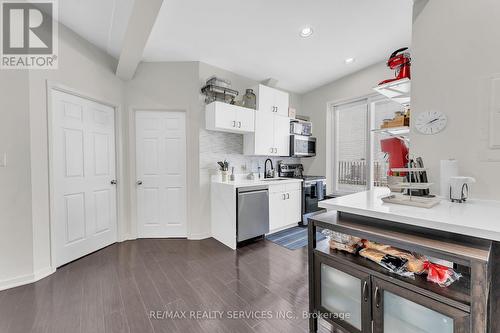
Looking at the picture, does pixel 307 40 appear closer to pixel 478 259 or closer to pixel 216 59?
pixel 216 59

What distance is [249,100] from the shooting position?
3580 mm

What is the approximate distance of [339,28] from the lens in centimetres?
275

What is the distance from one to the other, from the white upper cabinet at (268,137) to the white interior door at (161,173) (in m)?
1.12

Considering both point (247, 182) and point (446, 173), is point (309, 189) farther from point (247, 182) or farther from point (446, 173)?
point (446, 173)

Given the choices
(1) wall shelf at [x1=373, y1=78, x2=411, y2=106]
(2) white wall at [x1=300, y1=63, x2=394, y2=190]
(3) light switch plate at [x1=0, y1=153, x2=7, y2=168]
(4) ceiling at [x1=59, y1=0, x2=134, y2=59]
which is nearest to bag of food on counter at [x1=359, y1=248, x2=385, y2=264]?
(1) wall shelf at [x1=373, y1=78, x2=411, y2=106]

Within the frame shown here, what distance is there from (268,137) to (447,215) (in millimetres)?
2819

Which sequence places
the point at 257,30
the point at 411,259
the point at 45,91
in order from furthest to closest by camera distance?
1. the point at 257,30
2. the point at 45,91
3. the point at 411,259

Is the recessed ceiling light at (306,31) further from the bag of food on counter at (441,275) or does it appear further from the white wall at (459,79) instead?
the bag of food on counter at (441,275)

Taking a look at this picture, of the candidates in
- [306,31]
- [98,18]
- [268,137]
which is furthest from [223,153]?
[98,18]

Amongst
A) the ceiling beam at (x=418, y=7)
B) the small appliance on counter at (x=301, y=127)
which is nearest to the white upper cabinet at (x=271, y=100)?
the small appliance on counter at (x=301, y=127)

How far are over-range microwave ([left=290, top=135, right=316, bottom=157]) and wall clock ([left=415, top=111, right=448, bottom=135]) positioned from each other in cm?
236

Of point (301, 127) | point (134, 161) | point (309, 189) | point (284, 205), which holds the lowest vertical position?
point (284, 205)

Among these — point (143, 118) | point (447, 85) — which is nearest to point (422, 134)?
point (447, 85)

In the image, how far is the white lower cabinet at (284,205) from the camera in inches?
132
